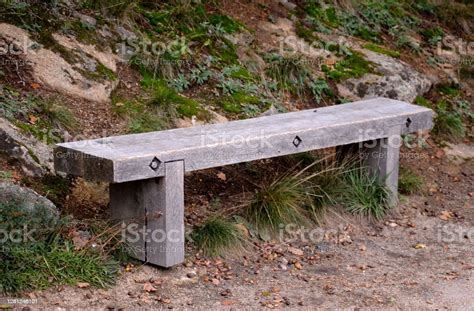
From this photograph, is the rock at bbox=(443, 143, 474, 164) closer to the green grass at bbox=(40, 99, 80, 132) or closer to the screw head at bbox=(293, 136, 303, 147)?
the screw head at bbox=(293, 136, 303, 147)

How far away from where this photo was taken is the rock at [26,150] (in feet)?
19.0

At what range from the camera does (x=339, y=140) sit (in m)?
6.34

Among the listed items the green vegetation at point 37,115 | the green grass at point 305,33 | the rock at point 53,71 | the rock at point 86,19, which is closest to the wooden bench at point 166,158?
the green vegetation at point 37,115

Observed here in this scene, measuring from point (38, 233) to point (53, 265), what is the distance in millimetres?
219

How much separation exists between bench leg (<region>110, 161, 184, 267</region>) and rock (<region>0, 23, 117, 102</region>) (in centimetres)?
168

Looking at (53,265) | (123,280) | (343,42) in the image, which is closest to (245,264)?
(123,280)

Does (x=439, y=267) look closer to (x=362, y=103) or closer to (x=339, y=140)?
(x=339, y=140)

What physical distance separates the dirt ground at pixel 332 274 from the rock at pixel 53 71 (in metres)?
1.89

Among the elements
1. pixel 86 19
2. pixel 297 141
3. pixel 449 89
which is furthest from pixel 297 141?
pixel 449 89

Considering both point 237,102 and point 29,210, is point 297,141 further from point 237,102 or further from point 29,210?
point 29,210

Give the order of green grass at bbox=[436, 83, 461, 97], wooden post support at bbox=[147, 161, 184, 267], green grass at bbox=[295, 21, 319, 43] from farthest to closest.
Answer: green grass at bbox=[436, 83, 461, 97] < green grass at bbox=[295, 21, 319, 43] < wooden post support at bbox=[147, 161, 184, 267]

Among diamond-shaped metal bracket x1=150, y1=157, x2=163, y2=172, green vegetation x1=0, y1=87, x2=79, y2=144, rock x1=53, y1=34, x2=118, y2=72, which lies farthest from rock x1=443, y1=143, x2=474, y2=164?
diamond-shaped metal bracket x1=150, y1=157, x2=163, y2=172

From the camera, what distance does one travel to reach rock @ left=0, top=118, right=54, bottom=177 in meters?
5.79

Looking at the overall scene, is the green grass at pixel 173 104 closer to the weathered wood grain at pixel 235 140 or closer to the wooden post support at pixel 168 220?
the weathered wood grain at pixel 235 140
